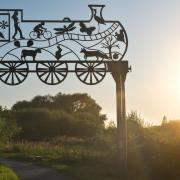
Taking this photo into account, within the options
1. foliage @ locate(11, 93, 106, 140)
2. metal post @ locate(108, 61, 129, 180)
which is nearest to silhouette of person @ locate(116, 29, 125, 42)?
metal post @ locate(108, 61, 129, 180)

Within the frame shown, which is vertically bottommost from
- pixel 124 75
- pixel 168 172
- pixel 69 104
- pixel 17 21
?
pixel 168 172

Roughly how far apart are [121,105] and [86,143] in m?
27.9

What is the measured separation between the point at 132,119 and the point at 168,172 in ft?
53.8

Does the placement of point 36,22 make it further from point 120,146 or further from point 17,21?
point 120,146

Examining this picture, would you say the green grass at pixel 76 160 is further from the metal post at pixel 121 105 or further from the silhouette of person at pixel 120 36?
the silhouette of person at pixel 120 36

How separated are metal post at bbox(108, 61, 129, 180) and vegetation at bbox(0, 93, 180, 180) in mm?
3306

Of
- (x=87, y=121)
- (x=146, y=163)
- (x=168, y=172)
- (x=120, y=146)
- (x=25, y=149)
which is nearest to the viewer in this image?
(x=120, y=146)

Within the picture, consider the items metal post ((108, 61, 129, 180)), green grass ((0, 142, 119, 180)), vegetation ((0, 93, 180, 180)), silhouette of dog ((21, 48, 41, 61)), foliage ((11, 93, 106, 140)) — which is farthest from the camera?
foliage ((11, 93, 106, 140))

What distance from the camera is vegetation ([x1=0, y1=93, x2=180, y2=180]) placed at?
1794 cm

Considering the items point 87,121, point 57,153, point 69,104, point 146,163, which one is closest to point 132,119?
point 57,153

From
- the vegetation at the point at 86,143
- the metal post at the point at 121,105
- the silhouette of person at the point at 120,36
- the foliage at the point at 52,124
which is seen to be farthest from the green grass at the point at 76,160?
the foliage at the point at 52,124

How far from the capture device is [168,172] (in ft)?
56.9

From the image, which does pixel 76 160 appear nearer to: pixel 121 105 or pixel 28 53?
pixel 121 105

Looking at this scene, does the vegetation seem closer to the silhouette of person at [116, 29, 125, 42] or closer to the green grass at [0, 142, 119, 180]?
the green grass at [0, 142, 119, 180]
